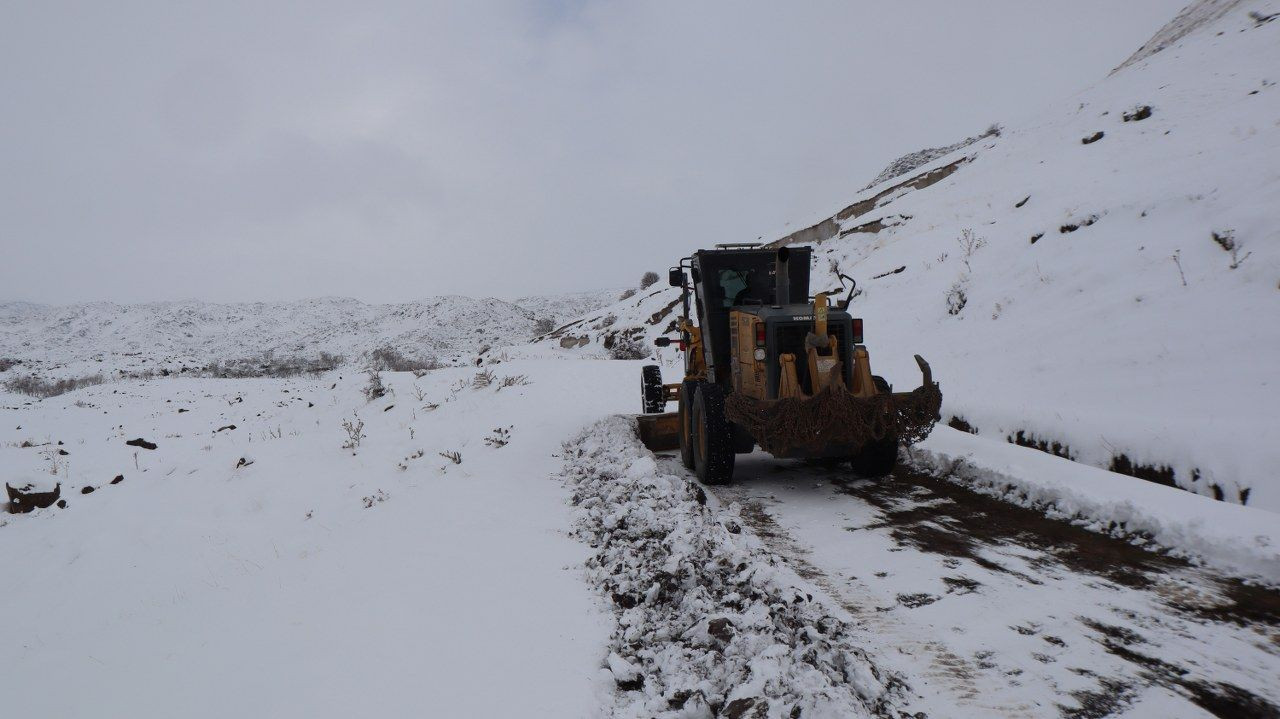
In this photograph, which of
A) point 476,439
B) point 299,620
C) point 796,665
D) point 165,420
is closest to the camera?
point 796,665

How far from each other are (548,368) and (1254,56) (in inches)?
878

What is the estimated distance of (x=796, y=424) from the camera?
16.9 feet

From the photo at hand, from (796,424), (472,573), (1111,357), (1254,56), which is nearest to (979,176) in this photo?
(1254,56)

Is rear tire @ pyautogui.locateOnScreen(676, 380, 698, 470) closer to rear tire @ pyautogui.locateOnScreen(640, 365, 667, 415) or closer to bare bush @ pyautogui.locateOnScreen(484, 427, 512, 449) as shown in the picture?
rear tire @ pyautogui.locateOnScreen(640, 365, 667, 415)

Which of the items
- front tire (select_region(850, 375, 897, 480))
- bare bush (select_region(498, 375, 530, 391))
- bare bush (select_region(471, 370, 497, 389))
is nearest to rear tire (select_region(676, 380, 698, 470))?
front tire (select_region(850, 375, 897, 480))

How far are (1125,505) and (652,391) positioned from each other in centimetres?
670

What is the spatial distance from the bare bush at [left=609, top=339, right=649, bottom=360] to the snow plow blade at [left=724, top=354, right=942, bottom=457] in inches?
649

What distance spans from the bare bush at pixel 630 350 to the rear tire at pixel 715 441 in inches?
609

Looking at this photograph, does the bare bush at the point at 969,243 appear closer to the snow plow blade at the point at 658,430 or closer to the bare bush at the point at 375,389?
the snow plow blade at the point at 658,430

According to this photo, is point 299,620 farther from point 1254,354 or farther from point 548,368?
point 548,368

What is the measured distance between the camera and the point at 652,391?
32.7ft

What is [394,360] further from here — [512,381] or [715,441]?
[715,441]

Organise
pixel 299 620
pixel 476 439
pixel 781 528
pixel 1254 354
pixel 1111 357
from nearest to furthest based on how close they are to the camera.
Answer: pixel 299 620
pixel 781 528
pixel 1254 354
pixel 1111 357
pixel 476 439

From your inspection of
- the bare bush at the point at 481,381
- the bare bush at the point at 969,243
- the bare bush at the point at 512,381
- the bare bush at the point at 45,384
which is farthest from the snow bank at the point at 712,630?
the bare bush at the point at 45,384
